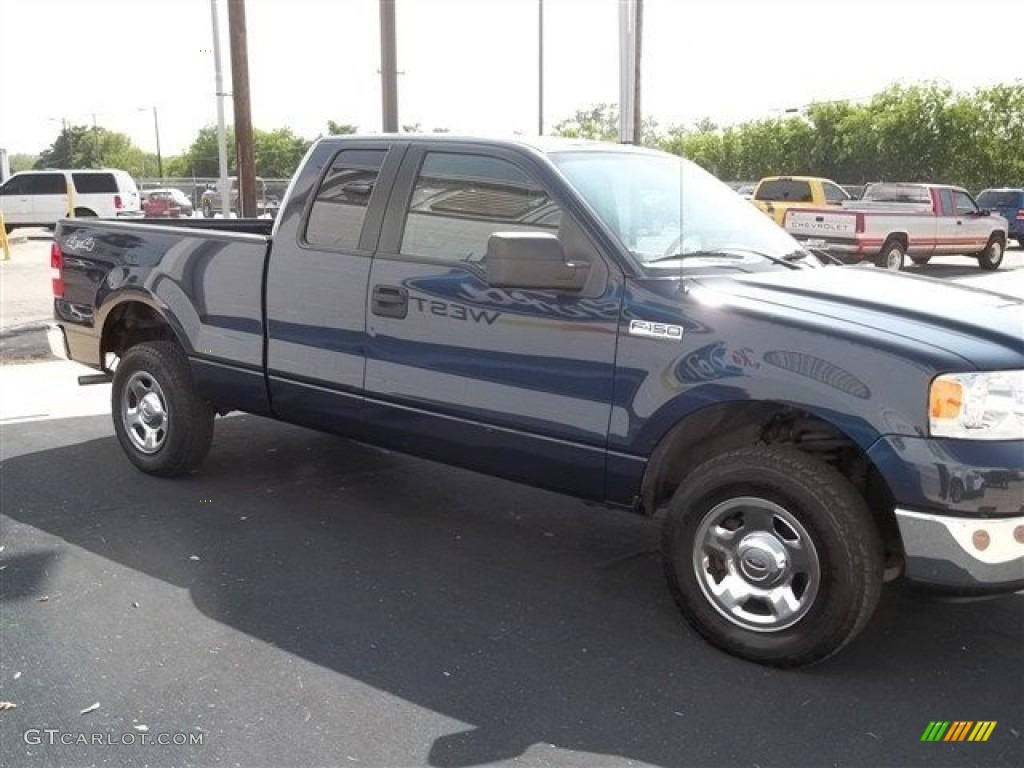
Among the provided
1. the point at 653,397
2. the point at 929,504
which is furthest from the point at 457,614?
the point at 929,504

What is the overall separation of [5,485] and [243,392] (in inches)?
62.6

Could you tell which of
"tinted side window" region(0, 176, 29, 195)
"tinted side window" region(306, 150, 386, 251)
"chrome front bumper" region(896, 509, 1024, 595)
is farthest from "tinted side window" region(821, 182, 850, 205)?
"tinted side window" region(0, 176, 29, 195)

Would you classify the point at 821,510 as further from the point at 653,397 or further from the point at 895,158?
the point at 895,158

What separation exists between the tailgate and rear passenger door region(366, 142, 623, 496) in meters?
14.7

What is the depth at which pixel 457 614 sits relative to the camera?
4008 mm

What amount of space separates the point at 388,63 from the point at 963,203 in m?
13.7

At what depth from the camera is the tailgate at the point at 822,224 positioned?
17953 millimetres

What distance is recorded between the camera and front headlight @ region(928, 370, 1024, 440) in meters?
3.18

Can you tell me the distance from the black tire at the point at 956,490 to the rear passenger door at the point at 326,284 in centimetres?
255

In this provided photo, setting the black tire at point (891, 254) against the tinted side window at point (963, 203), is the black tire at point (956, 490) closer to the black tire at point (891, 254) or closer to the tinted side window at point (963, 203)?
the black tire at point (891, 254)

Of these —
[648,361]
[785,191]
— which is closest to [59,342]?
[648,361]

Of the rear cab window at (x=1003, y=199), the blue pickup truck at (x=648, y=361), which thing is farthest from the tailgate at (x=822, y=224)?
the blue pickup truck at (x=648, y=361)

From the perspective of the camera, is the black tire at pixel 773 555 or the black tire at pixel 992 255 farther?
the black tire at pixel 992 255

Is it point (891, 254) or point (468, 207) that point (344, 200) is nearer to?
point (468, 207)
